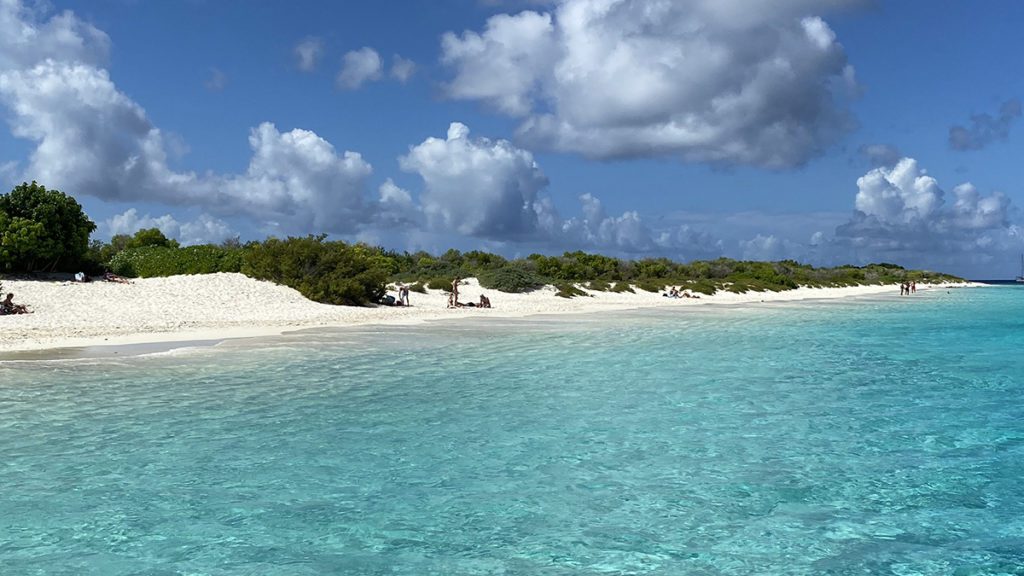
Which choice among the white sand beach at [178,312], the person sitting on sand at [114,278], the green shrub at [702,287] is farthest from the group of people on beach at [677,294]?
the person sitting on sand at [114,278]

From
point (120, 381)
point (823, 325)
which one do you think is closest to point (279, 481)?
point (120, 381)

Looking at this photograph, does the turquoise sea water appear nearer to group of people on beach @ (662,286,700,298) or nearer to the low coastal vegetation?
the low coastal vegetation

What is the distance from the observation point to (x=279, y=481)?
7.86 m

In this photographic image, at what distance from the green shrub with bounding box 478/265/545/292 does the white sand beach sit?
7.55 meters

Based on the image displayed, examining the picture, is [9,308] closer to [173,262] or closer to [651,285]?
[173,262]

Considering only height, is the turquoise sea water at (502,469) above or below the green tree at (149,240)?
below

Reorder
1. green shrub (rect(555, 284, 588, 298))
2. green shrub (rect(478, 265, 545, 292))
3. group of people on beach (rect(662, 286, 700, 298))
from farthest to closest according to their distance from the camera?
1. group of people on beach (rect(662, 286, 700, 298))
2. green shrub (rect(555, 284, 588, 298))
3. green shrub (rect(478, 265, 545, 292))

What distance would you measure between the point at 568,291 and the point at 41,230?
31.0m

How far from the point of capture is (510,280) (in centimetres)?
5069

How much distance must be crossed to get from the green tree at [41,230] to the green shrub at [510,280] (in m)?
24.1

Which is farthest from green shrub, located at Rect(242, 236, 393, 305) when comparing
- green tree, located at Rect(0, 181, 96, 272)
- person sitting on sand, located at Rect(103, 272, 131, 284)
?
green tree, located at Rect(0, 181, 96, 272)

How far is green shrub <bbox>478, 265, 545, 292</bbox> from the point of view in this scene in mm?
50531

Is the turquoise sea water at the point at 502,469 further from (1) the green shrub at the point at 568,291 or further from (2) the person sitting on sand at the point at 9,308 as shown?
(1) the green shrub at the point at 568,291

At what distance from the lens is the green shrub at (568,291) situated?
169 feet
